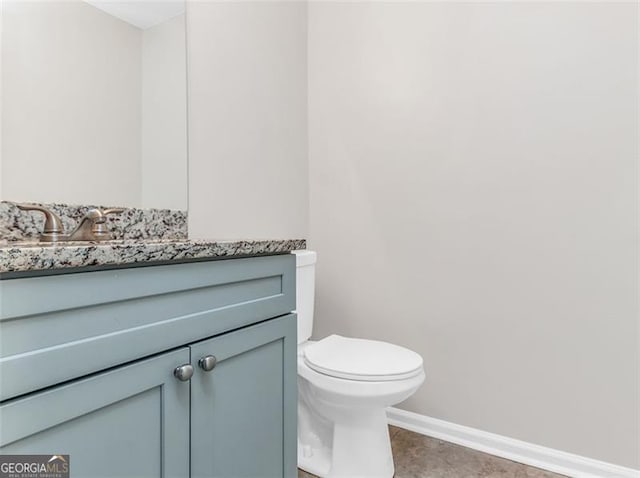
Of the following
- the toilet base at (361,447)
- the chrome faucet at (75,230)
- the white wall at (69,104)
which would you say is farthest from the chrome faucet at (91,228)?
the toilet base at (361,447)

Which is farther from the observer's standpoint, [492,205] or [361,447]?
[492,205]

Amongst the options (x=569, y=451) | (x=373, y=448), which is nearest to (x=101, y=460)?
(x=373, y=448)

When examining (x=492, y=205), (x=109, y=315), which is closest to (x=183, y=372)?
(x=109, y=315)

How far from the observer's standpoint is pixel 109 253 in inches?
23.5

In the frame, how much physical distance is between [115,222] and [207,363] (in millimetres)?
658

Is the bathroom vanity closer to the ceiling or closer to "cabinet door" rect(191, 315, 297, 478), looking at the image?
"cabinet door" rect(191, 315, 297, 478)

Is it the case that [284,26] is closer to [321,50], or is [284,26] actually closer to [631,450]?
[321,50]

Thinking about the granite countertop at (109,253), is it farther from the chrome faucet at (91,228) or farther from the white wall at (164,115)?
the white wall at (164,115)

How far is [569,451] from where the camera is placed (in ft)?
4.67

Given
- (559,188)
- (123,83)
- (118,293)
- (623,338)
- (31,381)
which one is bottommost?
(623,338)

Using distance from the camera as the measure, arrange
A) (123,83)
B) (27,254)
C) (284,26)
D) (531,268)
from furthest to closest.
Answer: (284,26) → (531,268) → (123,83) → (27,254)

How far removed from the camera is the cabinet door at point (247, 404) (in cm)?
75

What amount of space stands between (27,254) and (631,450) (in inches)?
72.6

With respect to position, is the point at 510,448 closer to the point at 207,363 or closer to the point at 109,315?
the point at 207,363
